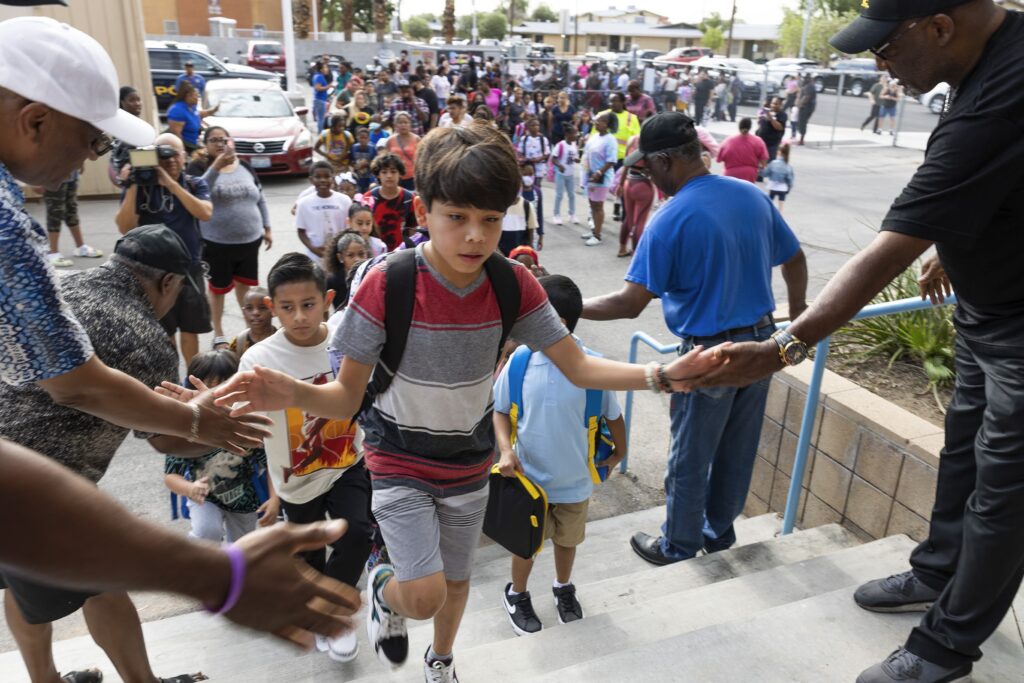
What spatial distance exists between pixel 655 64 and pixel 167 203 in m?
24.7

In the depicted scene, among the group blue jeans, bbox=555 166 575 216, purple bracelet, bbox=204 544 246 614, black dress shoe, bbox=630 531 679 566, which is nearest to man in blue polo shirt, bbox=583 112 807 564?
black dress shoe, bbox=630 531 679 566

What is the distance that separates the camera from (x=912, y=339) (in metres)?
4.50

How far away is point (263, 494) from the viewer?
12.2 feet

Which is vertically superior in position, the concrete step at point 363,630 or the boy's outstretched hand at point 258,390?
the boy's outstretched hand at point 258,390

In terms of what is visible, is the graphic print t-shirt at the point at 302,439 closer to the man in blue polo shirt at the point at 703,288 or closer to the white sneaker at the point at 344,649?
the white sneaker at the point at 344,649

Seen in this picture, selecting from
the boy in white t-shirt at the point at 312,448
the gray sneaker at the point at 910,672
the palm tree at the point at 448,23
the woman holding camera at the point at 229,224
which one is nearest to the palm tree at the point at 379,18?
the palm tree at the point at 448,23

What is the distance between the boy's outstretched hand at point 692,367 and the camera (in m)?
2.58

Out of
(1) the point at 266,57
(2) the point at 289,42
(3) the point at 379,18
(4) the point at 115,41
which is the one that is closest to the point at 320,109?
(2) the point at 289,42

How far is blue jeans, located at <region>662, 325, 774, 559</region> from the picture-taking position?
351 centimetres

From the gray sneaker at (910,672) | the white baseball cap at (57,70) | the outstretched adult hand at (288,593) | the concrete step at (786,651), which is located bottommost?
the concrete step at (786,651)

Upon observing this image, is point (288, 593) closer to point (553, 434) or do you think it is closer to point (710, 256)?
point (553, 434)

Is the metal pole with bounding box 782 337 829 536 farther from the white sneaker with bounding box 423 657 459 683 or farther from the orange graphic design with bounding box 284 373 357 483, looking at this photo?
the orange graphic design with bounding box 284 373 357 483

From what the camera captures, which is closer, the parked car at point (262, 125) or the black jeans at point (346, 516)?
the black jeans at point (346, 516)

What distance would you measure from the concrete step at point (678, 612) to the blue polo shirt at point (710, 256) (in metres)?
1.11
